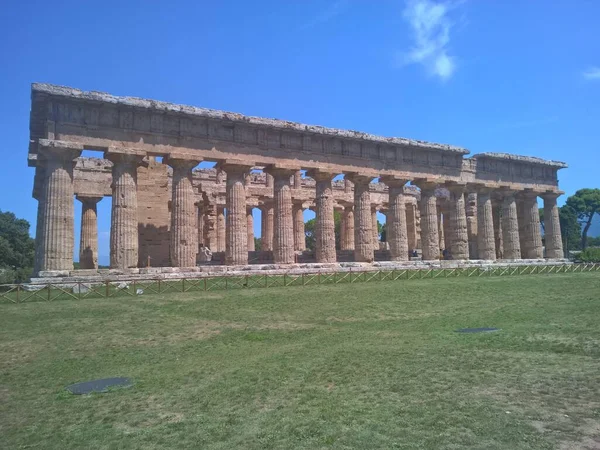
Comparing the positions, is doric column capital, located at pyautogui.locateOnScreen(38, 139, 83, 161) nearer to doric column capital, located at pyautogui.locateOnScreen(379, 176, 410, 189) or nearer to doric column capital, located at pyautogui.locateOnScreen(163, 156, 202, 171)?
doric column capital, located at pyautogui.locateOnScreen(163, 156, 202, 171)

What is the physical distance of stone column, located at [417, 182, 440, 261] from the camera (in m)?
40.0

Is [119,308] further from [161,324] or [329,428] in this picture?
[329,428]

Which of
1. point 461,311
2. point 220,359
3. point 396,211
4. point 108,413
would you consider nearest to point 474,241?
point 396,211

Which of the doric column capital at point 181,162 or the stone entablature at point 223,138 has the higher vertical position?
the stone entablature at point 223,138

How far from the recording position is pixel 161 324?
46.9 feet

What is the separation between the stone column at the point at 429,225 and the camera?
40031 mm

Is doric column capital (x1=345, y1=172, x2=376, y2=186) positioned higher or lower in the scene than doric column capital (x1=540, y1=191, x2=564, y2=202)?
higher

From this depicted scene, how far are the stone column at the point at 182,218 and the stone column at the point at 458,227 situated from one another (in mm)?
23465

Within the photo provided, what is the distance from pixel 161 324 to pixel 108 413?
7566mm

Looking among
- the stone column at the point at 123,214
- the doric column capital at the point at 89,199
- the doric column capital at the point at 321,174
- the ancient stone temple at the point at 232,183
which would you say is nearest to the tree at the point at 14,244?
the doric column capital at the point at 89,199

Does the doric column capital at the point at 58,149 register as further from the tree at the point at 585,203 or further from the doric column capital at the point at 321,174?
the tree at the point at 585,203

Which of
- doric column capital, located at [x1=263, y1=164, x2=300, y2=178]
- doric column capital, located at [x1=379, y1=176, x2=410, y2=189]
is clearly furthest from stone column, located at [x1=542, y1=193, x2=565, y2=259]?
doric column capital, located at [x1=263, y1=164, x2=300, y2=178]

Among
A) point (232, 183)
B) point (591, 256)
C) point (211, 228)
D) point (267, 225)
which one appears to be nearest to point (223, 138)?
point (232, 183)

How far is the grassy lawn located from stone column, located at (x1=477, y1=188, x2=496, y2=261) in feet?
91.0
